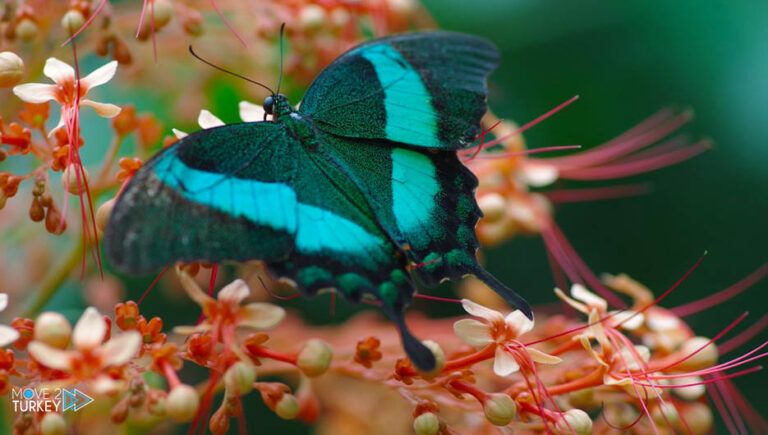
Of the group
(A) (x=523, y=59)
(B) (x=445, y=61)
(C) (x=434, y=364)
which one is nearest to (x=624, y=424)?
(C) (x=434, y=364)

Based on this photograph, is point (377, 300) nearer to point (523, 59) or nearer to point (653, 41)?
point (523, 59)

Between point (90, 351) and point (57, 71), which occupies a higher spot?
point (57, 71)

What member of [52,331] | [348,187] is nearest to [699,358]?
[348,187]

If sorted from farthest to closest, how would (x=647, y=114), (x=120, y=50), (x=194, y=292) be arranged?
(x=647, y=114), (x=120, y=50), (x=194, y=292)

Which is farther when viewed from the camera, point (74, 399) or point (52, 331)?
point (74, 399)

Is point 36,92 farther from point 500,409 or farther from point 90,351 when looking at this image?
point 500,409

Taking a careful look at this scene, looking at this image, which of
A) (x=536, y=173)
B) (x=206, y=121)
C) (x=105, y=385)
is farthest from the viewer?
(x=536, y=173)

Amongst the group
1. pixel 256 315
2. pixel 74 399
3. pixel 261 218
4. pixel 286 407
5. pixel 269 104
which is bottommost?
pixel 74 399
